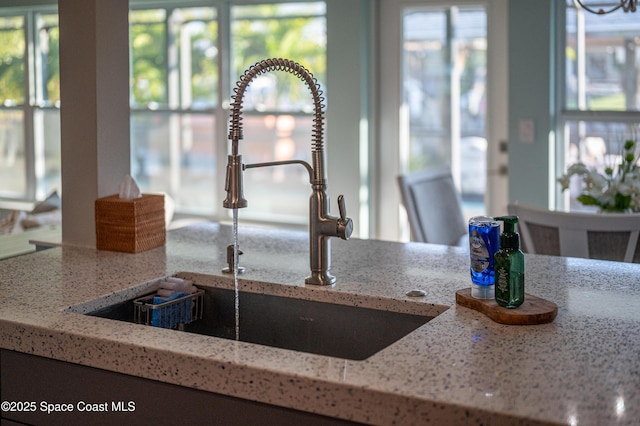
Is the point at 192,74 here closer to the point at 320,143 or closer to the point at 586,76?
the point at 586,76

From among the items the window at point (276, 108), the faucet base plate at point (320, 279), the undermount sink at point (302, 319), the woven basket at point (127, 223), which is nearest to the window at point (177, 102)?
the window at point (276, 108)

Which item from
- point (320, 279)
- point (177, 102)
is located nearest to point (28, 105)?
point (177, 102)

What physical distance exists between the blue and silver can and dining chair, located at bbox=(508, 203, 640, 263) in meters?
1.13

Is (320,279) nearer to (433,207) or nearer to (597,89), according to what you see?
Result: (433,207)

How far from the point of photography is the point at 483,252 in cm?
173

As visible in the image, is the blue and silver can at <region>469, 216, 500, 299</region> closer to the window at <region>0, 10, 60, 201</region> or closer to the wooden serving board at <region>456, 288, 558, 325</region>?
the wooden serving board at <region>456, 288, 558, 325</region>

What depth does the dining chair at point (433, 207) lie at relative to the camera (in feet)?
12.5

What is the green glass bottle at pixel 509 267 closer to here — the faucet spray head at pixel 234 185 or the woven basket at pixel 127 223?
the faucet spray head at pixel 234 185

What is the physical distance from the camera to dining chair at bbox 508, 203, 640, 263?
276 cm

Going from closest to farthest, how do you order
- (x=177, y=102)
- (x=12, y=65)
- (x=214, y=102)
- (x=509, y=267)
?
(x=509, y=267) → (x=12, y=65) → (x=214, y=102) → (x=177, y=102)

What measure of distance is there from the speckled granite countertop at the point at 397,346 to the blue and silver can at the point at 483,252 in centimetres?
6

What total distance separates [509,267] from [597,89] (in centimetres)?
357

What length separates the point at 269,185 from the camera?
238 inches

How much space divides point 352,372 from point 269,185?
4689 mm
